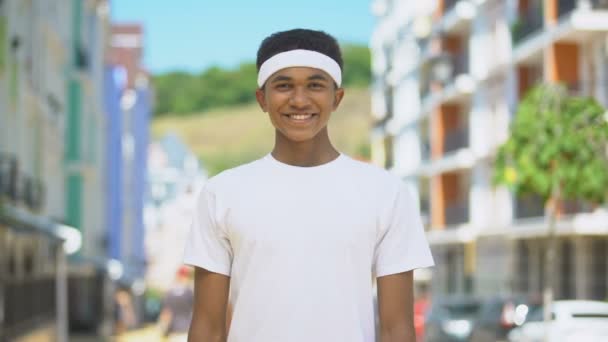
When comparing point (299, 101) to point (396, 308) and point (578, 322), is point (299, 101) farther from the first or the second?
point (578, 322)

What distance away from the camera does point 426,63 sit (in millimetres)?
61344

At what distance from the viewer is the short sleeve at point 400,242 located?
3496 mm

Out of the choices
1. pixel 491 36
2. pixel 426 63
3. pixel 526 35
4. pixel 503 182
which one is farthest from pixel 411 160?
pixel 503 182

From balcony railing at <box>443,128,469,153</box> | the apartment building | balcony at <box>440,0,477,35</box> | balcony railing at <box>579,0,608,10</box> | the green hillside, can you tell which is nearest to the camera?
balcony railing at <box>579,0,608,10</box>

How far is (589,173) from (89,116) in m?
24.5

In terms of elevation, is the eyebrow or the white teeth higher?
the eyebrow

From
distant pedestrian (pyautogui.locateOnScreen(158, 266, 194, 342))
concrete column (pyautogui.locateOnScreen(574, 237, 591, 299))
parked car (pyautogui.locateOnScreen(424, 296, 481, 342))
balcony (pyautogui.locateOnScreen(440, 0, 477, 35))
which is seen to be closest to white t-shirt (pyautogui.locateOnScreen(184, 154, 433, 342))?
distant pedestrian (pyautogui.locateOnScreen(158, 266, 194, 342))

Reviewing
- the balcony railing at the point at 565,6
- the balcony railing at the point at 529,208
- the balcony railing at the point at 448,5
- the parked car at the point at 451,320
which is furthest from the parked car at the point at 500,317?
the balcony railing at the point at 448,5

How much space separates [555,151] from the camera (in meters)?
26.5

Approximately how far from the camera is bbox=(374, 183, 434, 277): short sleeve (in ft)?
11.5

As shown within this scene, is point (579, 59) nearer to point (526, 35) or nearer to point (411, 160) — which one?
point (526, 35)

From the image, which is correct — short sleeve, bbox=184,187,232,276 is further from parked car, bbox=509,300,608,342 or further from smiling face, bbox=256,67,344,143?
parked car, bbox=509,300,608,342

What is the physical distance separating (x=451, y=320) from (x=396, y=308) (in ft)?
83.4

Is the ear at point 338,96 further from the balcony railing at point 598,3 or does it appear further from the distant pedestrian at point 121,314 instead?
the distant pedestrian at point 121,314
